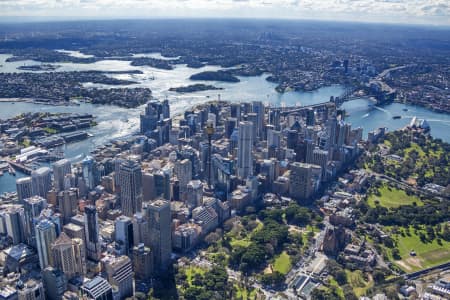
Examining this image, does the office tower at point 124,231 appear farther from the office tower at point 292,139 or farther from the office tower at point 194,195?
the office tower at point 292,139

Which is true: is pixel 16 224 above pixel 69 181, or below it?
below

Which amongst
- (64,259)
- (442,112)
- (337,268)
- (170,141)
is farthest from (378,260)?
(442,112)

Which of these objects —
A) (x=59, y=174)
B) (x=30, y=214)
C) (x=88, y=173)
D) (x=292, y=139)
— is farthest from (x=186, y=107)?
(x=30, y=214)

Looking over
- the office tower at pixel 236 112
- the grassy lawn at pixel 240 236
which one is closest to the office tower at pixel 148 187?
the grassy lawn at pixel 240 236

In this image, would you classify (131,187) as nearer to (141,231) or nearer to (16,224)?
(141,231)

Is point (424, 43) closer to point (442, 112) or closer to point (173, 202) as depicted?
point (442, 112)

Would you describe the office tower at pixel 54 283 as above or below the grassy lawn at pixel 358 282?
above

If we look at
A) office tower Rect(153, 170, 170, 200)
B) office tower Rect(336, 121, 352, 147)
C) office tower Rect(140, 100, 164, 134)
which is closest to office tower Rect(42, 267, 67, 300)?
office tower Rect(153, 170, 170, 200)
